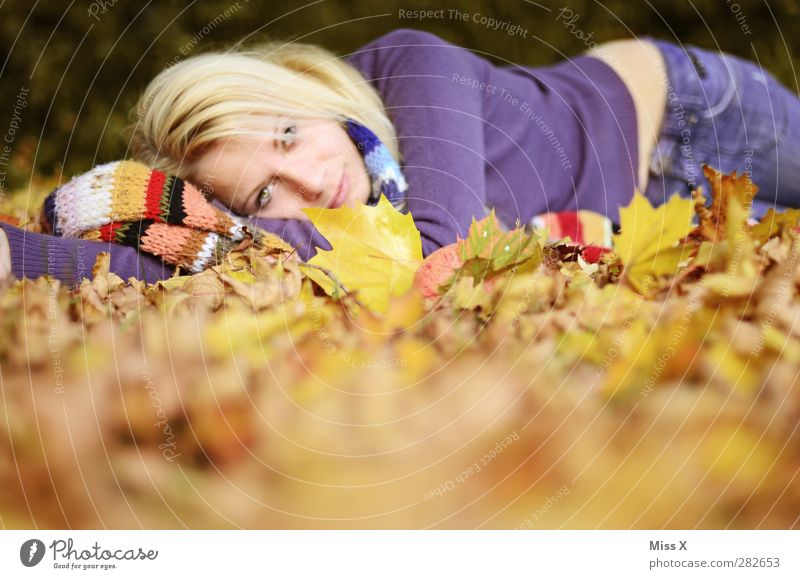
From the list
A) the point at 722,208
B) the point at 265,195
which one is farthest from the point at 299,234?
the point at 722,208

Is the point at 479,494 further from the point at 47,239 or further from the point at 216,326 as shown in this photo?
the point at 47,239

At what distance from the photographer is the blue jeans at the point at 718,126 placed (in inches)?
60.7

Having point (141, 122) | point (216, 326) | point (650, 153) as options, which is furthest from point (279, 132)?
point (650, 153)

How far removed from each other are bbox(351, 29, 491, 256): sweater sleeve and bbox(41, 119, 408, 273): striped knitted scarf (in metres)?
0.29

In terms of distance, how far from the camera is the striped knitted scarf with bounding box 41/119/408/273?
1.02 m

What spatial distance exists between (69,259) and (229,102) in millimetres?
377

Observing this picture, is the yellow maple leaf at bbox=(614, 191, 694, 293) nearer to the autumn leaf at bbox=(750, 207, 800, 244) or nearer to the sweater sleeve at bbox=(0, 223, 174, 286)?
the autumn leaf at bbox=(750, 207, 800, 244)

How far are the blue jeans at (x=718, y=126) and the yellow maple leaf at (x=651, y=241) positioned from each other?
638 mm

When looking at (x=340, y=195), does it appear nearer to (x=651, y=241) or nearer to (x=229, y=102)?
(x=229, y=102)

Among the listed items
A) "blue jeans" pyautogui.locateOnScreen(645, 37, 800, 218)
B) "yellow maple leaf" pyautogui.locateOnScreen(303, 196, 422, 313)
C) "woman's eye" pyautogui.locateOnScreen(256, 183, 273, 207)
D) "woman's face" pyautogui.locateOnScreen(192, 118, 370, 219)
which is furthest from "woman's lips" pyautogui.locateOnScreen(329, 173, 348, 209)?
"blue jeans" pyautogui.locateOnScreen(645, 37, 800, 218)

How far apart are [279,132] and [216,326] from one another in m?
0.57

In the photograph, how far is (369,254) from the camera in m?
0.87

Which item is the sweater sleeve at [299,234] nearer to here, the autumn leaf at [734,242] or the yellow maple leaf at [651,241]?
the yellow maple leaf at [651,241]

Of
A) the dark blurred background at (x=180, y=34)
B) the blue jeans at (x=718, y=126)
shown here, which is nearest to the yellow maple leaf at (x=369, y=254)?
the dark blurred background at (x=180, y=34)
